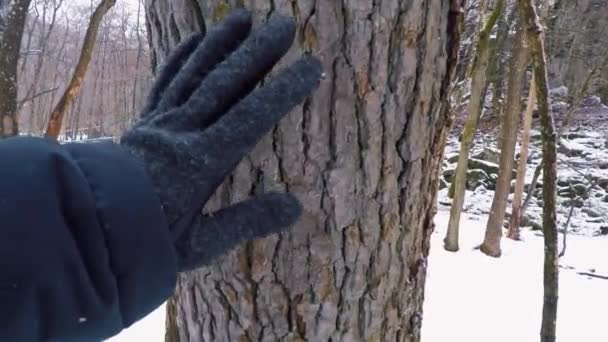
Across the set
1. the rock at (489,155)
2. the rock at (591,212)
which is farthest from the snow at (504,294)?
the rock at (489,155)

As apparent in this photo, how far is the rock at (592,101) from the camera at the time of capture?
14627 millimetres

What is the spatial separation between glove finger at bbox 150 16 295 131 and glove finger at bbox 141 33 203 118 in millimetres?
122

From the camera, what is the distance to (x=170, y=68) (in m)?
0.71

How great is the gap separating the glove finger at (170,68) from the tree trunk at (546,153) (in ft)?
3.07

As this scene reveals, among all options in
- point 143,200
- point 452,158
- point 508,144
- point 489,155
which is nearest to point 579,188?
point 489,155

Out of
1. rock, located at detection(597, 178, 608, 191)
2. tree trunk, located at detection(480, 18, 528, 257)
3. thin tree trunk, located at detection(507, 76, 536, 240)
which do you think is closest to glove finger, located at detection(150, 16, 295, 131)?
tree trunk, located at detection(480, 18, 528, 257)

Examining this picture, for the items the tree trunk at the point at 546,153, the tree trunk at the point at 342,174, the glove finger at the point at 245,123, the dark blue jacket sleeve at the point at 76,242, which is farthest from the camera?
the tree trunk at the point at 546,153

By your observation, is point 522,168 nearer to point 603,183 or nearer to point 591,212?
point 591,212

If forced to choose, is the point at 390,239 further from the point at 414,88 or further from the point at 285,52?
the point at 285,52

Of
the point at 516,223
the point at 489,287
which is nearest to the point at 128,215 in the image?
the point at 489,287

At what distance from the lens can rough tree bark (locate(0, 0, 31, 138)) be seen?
14.3ft

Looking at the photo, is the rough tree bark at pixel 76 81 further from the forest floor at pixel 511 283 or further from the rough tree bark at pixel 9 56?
the forest floor at pixel 511 283

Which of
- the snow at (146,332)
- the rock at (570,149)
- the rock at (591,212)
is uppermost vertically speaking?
the rock at (570,149)

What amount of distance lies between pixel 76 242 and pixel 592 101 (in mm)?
17011
